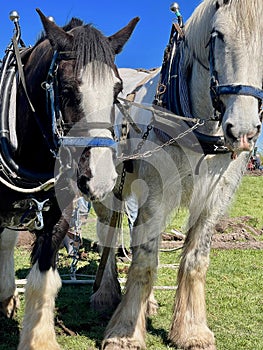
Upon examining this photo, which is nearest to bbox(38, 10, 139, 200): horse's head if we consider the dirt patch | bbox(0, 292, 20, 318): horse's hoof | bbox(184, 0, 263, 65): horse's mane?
bbox(184, 0, 263, 65): horse's mane

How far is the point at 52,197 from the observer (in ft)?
10.7

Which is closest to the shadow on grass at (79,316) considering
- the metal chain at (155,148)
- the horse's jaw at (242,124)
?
the metal chain at (155,148)

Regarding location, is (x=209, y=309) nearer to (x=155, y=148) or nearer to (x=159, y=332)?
(x=159, y=332)

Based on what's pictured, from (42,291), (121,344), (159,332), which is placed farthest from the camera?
(159,332)

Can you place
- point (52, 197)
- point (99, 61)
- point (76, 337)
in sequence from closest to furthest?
1. point (99, 61)
2. point (52, 197)
3. point (76, 337)

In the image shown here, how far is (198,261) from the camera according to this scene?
3.95 metres

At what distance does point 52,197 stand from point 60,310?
1568 millimetres

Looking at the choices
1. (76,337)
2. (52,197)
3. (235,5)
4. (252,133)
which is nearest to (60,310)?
(76,337)

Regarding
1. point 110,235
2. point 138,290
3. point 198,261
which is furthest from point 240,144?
point 110,235

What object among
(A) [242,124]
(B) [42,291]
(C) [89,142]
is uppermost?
(A) [242,124]

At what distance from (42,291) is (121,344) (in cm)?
72

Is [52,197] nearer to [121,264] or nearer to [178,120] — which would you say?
[178,120]

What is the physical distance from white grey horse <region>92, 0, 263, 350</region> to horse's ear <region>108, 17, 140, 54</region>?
47cm

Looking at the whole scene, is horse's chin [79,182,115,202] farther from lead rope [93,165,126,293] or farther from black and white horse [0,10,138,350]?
lead rope [93,165,126,293]
